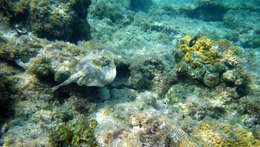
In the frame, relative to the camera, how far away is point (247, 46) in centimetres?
1252

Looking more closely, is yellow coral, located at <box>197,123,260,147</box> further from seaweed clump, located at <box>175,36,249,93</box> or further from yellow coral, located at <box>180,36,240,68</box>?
yellow coral, located at <box>180,36,240,68</box>

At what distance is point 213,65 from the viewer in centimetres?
509

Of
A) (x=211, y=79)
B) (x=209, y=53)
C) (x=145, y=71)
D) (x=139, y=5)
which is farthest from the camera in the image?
(x=139, y=5)

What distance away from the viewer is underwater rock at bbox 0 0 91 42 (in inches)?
241

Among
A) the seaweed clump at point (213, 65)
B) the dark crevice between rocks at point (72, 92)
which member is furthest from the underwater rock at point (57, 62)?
the seaweed clump at point (213, 65)

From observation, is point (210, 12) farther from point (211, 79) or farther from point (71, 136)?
point (71, 136)

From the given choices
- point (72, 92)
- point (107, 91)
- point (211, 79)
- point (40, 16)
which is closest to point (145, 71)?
point (107, 91)

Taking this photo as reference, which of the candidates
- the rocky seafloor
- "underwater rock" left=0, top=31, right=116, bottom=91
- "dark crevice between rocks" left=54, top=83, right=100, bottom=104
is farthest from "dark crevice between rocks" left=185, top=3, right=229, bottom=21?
"dark crevice between rocks" left=54, top=83, right=100, bottom=104

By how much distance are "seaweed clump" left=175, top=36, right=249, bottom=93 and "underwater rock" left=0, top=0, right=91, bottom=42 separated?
5374 millimetres

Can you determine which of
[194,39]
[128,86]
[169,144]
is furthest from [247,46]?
[169,144]

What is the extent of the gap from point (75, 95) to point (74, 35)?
4.26m

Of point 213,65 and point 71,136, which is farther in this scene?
point 213,65

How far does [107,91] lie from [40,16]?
4367 mm

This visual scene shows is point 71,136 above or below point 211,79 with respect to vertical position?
below
